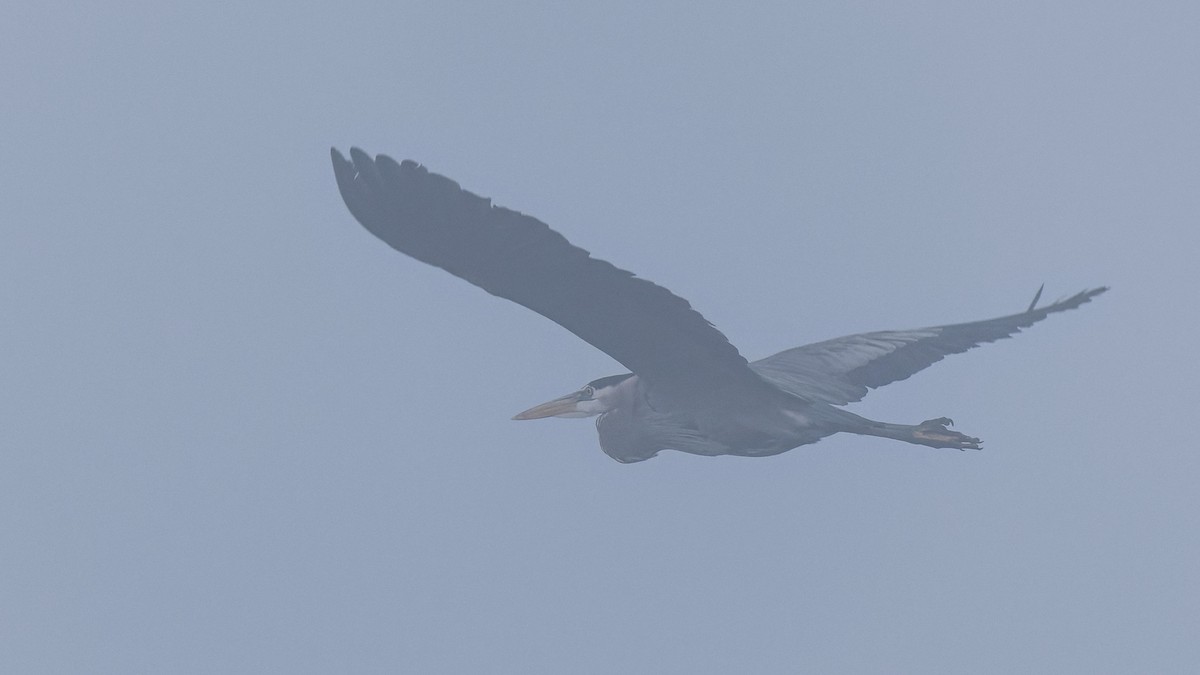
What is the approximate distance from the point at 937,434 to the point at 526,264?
11.5ft

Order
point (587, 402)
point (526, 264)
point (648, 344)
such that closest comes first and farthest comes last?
point (526, 264)
point (648, 344)
point (587, 402)

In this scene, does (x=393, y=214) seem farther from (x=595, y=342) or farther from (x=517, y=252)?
(x=595, y=342)

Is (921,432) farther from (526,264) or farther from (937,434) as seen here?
(526,264)

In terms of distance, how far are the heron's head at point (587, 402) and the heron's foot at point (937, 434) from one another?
2.33 meters

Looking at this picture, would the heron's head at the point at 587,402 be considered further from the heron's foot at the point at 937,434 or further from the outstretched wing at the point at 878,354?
the heron's foot at the point at 937,434

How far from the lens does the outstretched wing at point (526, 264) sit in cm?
1001

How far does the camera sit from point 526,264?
10.5 m

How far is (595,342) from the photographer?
1138cm

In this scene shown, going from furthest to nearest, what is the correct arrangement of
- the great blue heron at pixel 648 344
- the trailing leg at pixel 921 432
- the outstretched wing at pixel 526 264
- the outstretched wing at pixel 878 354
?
the outstretched wing at pixel 878 354, the trailing leg at pixel 921 432, the great blue heron at pixel 648 344, the outstretched wing at pixel 526 264

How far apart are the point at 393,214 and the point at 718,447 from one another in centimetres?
337

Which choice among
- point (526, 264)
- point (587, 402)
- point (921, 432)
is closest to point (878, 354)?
point (921, 432)

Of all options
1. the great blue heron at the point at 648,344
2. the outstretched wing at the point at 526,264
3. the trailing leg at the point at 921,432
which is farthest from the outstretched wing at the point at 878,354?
the outstretched wing at the point at 526,264

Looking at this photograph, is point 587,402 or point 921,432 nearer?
point 921,432

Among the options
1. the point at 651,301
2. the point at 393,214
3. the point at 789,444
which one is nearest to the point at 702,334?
the point at 651,301
